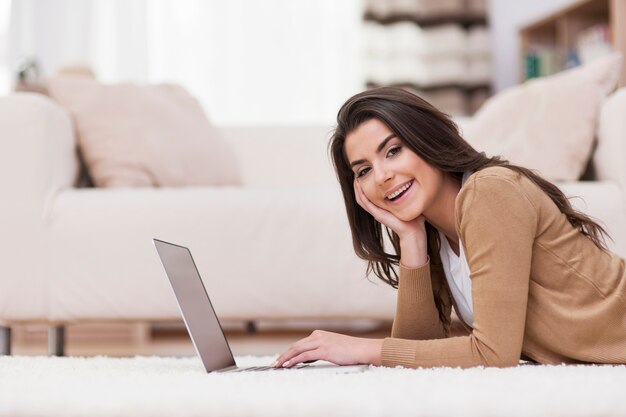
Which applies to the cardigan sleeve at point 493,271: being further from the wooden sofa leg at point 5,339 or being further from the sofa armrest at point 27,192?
the wooden sofa leg at point 5,339

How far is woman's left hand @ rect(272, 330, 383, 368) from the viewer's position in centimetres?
106

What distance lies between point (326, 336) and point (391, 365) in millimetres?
102

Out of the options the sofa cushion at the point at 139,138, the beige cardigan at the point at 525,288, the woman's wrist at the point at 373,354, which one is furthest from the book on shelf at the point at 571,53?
the woman's wrist at the point at 373,354

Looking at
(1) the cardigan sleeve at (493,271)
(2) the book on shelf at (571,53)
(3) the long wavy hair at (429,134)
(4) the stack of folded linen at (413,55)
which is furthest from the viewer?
(4) the stack of folded linen at (413,55)

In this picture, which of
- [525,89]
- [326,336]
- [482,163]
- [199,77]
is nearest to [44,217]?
[326,336]

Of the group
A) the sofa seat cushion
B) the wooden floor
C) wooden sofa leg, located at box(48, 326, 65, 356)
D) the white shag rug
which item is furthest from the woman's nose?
the wooden floor

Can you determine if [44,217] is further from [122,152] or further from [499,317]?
[499,317]

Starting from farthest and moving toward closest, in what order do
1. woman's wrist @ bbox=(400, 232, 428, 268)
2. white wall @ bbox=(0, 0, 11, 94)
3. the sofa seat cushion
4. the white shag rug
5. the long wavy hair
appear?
1. white wall @ bbox=(0, 0, 11, 94)
2. the sofa seat cushion
3. woman's wrist @ bbox=(400, 232, 428, 268)
4. the long wavy hair
5. the white shag rug

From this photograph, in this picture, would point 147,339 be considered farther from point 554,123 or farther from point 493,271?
point 493,271

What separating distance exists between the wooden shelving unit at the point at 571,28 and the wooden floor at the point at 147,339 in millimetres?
1643

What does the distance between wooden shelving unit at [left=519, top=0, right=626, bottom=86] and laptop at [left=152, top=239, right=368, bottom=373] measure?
2474 mm

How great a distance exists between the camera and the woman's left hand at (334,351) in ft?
3.47

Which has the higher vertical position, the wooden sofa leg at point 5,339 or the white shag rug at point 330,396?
the white shag rug at point 330,396

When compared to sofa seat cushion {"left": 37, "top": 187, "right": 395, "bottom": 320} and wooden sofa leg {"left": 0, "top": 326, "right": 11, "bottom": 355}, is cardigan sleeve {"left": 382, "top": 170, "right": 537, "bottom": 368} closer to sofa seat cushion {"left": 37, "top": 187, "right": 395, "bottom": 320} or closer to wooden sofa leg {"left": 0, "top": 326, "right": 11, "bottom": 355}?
sofa seat cushion {"left": 37, "top": 187, "right": 395, "bottom": 320}
